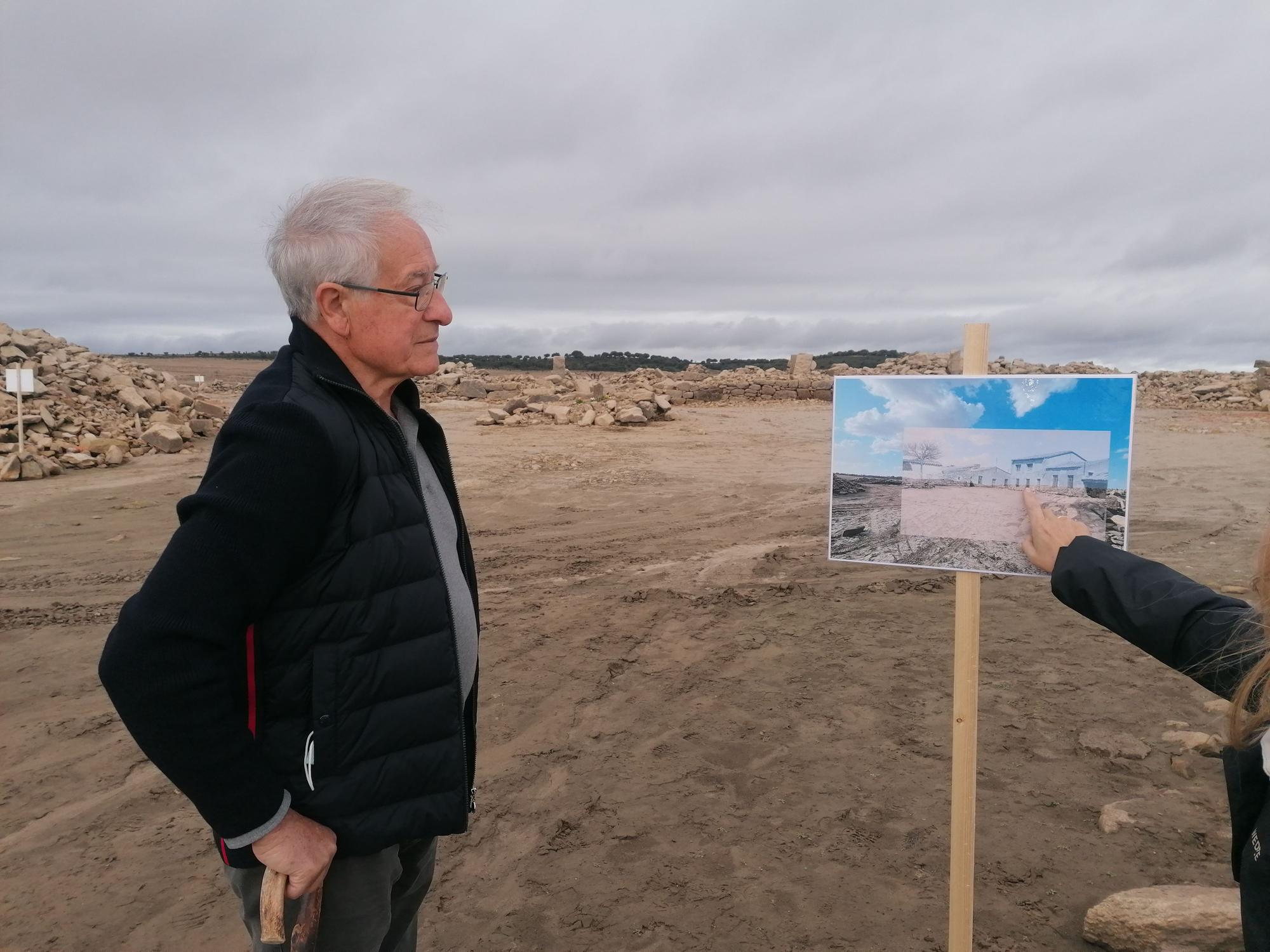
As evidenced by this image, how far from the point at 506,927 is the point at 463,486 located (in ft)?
29.1

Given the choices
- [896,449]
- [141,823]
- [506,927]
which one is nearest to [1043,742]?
[896,449]

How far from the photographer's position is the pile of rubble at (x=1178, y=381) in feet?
84.8

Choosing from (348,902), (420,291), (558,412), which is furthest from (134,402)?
(348,902)

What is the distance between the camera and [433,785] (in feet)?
6.07

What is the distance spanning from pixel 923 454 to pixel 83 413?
669 inches

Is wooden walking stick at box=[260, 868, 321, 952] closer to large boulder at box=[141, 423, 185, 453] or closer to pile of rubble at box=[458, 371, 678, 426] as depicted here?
large boulder at box=[141, 423, 185, 453]

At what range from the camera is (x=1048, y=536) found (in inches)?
90.4

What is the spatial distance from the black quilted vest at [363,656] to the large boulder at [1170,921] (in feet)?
7.97

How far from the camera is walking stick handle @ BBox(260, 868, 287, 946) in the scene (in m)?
1.68

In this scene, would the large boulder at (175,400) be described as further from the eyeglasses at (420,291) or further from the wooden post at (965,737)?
the wooden post at (965,737)

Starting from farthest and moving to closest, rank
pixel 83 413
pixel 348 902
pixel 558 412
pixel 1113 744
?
1. pixel 558 412
2. pixel 83 413
3. pixel 1113 744
4. pixel 348 902

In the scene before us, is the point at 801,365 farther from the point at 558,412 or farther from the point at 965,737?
the point at 965,737

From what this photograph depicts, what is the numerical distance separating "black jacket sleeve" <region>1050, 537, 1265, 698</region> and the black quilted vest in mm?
1462

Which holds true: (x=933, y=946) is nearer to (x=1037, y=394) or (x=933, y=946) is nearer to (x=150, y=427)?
(x=1037, y=394)
